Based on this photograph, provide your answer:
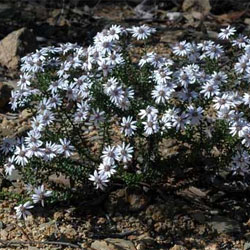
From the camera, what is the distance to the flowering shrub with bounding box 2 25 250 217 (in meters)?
3.90

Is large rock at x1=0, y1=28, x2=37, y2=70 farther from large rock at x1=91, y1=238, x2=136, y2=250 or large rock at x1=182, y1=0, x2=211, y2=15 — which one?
large rock at x1=91, y1=238, x2=136, y2=250

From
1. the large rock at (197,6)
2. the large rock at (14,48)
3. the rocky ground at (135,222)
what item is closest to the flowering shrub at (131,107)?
the rocky ground at (135,222)

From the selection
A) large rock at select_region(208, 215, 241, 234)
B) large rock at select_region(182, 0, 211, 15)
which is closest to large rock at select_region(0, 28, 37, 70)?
large rock at select_region(182, 0, 211, 15)

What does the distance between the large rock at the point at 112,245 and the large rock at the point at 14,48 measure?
2.61 meters

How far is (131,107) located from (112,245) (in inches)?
35.0

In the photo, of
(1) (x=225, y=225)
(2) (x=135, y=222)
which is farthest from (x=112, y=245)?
(1) (x=225, y=225)

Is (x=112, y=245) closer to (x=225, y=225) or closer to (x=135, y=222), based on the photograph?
(x=135, y=222)

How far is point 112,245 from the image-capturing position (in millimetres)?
4066

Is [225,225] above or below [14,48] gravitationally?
below

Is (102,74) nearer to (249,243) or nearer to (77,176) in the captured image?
A: (77,176)

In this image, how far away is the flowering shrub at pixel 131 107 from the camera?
3.90 metres

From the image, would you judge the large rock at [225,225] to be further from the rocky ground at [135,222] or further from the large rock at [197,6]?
the large rock at [197,6]

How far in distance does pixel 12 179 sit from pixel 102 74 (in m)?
1.11

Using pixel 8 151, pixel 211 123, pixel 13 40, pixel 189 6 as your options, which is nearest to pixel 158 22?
pixel 189 6
